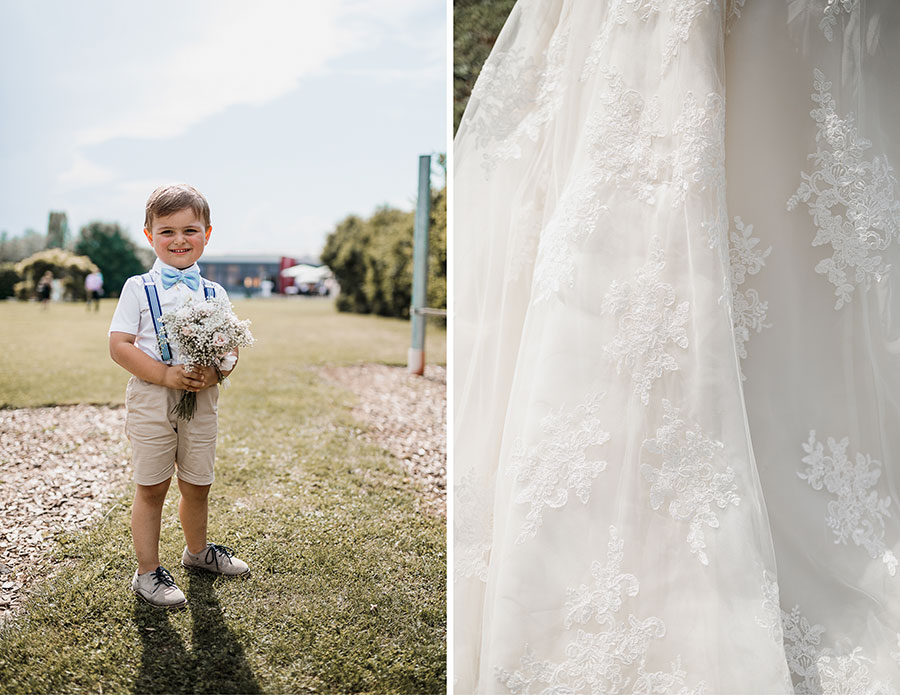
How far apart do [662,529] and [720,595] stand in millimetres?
135

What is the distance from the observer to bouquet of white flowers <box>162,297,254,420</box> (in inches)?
52.8

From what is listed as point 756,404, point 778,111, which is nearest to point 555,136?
point 778,111

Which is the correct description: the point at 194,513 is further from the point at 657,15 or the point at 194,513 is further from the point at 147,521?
the point at 657,15

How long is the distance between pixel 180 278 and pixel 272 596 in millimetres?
717

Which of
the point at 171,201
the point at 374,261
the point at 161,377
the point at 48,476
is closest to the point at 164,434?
the point at 161,377

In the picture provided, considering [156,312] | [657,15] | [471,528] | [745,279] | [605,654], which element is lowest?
[605,654]

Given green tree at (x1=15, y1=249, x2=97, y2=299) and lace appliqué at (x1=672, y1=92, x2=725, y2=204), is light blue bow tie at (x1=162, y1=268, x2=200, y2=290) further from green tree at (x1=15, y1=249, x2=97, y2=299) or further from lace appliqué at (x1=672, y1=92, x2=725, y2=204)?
green tree at (x1=15, y1=249, x2=97, y2=299)

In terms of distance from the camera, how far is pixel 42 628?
1357mm

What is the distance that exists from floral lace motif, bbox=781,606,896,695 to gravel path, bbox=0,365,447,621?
0.98m

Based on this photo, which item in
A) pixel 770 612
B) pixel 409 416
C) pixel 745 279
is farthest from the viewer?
pixel 409 416

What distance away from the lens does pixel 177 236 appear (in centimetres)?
139

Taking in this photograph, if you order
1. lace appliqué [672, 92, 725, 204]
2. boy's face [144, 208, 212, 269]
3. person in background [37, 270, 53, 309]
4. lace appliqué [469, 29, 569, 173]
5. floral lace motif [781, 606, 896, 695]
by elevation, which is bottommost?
floral lace motif [781, 606, 896, 695]

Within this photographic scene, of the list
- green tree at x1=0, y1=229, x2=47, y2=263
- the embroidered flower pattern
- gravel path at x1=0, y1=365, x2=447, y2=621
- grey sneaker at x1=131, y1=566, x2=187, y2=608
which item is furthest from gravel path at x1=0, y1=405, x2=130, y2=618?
the embroidered flower pattern

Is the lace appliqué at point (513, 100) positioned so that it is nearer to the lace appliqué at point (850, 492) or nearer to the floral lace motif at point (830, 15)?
the floral lace motif at point (830, 15)
